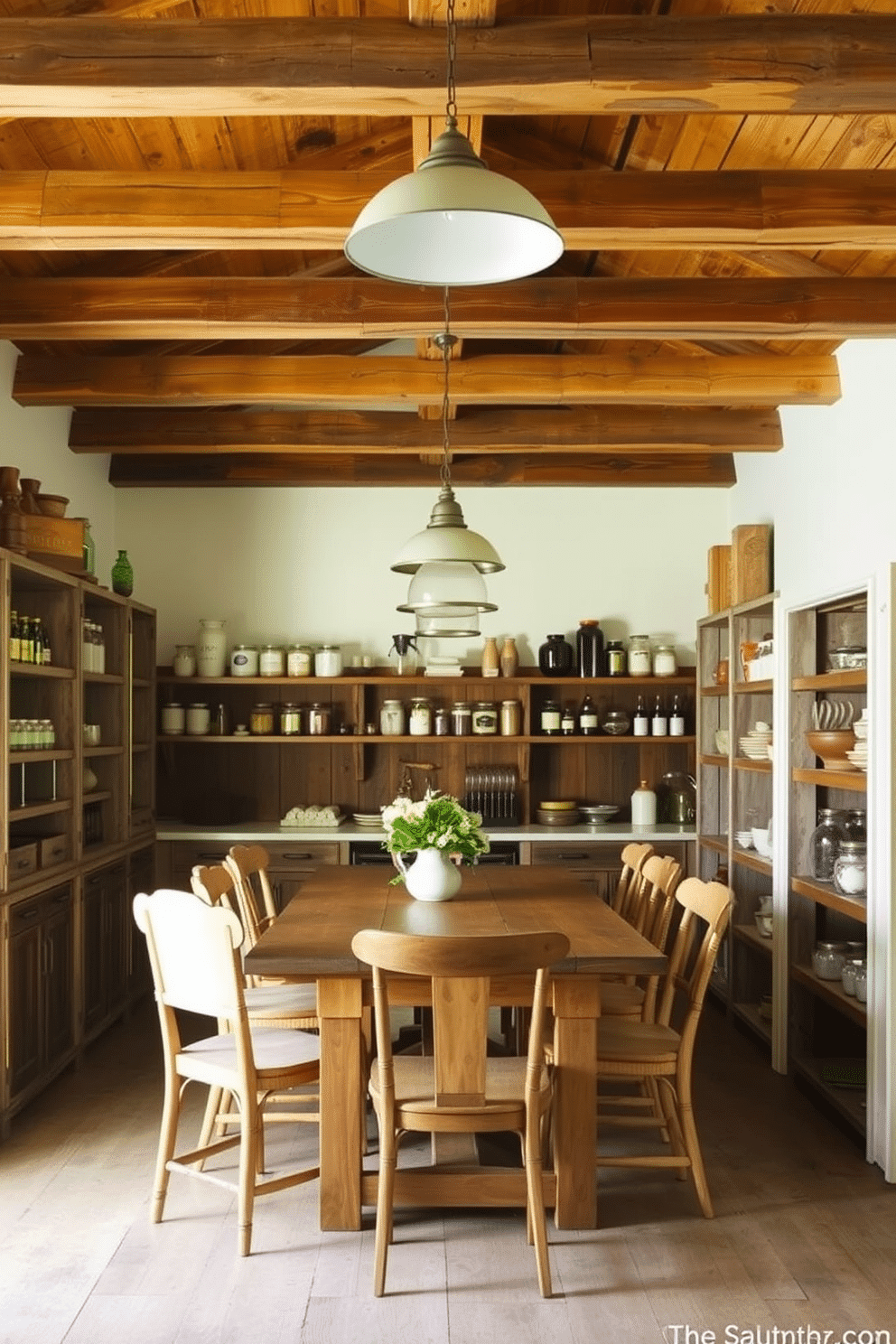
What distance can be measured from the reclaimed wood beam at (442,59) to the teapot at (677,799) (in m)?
4.80

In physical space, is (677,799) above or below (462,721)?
below

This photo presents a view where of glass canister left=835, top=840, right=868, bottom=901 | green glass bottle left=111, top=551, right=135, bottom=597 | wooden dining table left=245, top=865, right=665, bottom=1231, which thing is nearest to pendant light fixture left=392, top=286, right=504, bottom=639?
wooden dining table left=245, top=865, right=665, bottom=1231

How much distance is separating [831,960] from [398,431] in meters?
3.35

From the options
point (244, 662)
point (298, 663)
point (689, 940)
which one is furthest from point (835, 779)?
point (244, 662)

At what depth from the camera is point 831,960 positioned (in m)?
4.80

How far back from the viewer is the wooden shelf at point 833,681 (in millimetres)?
A: 4449

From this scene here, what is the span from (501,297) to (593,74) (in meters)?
1.77

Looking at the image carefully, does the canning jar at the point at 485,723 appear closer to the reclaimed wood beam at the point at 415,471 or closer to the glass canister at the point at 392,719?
the glass canister at the point at 392,719

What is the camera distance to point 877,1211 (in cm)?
376

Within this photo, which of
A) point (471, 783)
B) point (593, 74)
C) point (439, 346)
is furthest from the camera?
point (471, 783)

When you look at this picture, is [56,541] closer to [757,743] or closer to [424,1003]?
[424,1003]

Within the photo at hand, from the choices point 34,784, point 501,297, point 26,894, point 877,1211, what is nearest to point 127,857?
point 34,784

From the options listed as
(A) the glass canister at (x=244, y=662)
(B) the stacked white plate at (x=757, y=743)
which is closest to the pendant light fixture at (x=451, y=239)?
(B) the stacked white plate at (x=757, y=743)

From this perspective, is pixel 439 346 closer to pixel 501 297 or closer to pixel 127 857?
pixel 501 297
